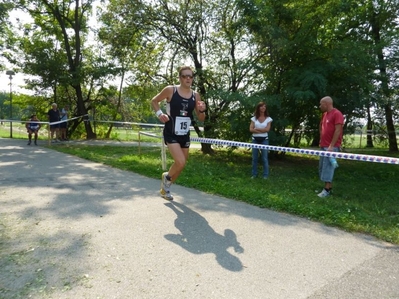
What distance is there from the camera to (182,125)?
4984mm

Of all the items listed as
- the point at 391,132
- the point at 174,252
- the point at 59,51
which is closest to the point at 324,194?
Result: the point at 174,252

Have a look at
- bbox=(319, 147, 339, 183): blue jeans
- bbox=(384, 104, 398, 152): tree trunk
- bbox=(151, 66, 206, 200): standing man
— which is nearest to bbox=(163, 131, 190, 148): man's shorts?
bbox=(151, 66, 206, 200): standing man

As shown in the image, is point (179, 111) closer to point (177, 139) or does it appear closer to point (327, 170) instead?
point (177, 139)

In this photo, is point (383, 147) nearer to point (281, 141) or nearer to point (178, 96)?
point (281, 141)

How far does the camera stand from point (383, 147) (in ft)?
57.0

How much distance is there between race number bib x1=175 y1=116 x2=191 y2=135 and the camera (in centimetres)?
495

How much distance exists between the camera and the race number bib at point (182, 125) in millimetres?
4949

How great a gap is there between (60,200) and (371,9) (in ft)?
36.7

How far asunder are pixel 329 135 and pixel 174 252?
4.03 m

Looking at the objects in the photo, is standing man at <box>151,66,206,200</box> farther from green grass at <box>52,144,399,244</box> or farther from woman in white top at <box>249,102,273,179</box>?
woman in white top at <box>249,102,273,179</box>

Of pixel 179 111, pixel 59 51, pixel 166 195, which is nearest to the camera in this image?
pixel 179 111

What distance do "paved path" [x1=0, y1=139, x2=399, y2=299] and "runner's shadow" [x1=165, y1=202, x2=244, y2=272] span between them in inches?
0.4

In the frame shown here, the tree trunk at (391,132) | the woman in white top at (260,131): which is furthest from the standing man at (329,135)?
the tree trunk at (391,132)

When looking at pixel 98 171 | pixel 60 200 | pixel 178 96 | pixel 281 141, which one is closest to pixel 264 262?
pixel 178 96
